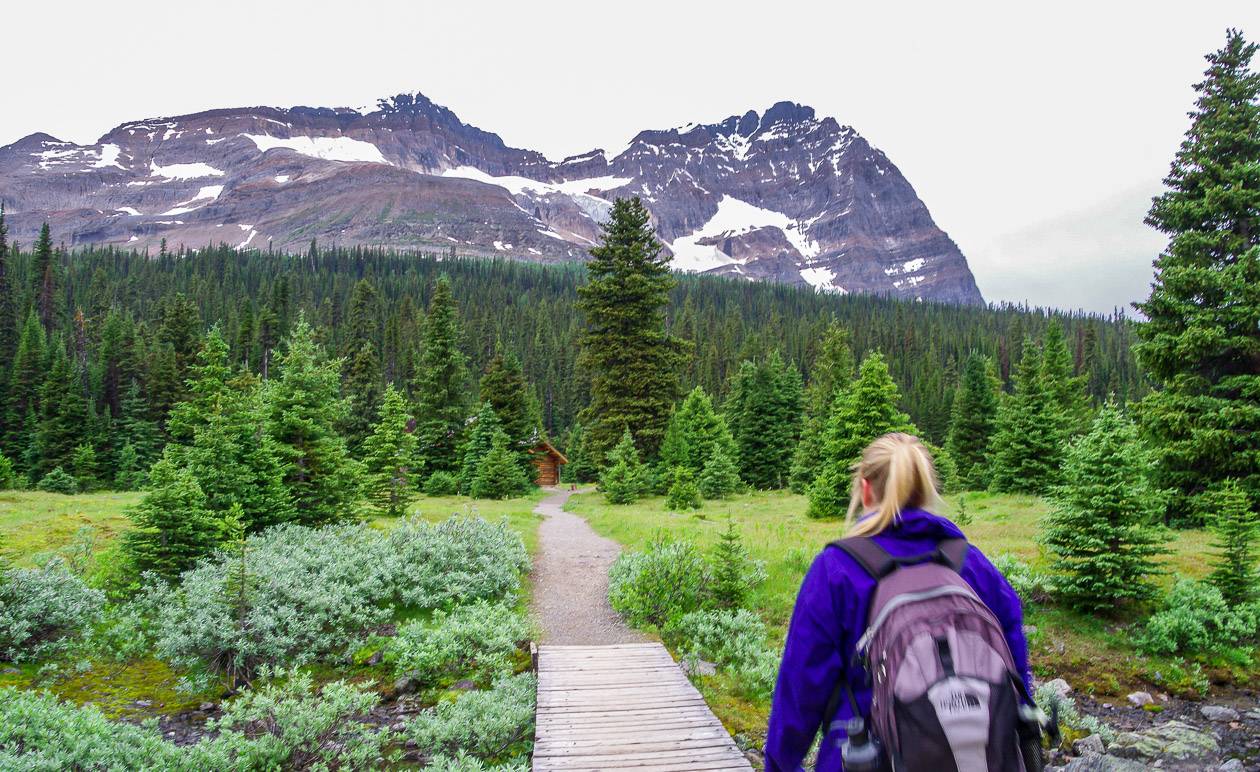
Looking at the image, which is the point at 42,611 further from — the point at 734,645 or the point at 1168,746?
the point at 1168,746

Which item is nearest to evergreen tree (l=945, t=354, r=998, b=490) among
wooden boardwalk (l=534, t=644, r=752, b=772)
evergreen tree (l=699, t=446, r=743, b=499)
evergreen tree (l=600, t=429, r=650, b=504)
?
evergreen tree (l=699, t=446, r=743, b=499)

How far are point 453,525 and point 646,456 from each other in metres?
17.0

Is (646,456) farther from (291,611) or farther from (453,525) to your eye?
(291,611)

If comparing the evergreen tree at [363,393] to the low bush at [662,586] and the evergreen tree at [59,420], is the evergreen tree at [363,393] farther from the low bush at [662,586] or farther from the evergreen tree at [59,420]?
the low bush at [662,586]

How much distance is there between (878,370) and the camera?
23.8m

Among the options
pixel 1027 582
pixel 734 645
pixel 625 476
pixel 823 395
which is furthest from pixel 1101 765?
pixel 823 395

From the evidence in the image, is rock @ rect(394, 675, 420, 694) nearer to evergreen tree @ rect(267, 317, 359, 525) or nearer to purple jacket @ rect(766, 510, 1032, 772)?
evergreen tree @ rect(267, 317, 359, 525)

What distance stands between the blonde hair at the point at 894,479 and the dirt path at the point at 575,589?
29.3 ft

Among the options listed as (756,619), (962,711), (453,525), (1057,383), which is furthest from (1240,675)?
(1057,383)

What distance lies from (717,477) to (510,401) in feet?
45.0

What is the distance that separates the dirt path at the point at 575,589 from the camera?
12000mm

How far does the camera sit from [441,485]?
116 feet

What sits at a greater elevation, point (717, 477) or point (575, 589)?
point (575, 589)

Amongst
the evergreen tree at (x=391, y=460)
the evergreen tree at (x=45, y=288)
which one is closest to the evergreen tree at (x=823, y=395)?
the evergreen tree at (x=391, y=460)
